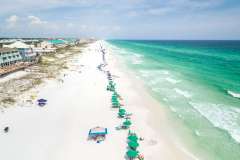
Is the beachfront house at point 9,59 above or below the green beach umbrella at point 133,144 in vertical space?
above

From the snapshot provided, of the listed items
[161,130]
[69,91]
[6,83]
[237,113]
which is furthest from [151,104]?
[6,83]

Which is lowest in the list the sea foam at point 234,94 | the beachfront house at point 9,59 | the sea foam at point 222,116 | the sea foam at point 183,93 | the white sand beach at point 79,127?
the white sand beach at point 79,127

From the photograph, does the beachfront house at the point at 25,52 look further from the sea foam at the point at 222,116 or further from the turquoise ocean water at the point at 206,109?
the sea foam at the point at 222,116

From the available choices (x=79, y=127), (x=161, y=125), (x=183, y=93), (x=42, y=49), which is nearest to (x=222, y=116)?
(x=161, y=125)

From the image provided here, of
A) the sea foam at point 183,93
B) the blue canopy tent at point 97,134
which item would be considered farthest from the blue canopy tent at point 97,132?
the sea foam at point 183,93

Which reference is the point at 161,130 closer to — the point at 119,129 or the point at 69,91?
the point at 119,129

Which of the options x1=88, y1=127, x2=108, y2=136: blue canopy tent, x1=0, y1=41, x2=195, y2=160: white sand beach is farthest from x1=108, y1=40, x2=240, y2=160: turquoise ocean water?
x1=88, y1=127, x2=108, y2=136: blue canopy tent

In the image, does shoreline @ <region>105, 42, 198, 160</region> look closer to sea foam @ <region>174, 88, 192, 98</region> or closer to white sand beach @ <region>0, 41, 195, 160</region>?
white sand beach @ <region>0, 41, 195, 160</region>
